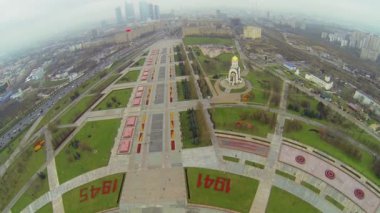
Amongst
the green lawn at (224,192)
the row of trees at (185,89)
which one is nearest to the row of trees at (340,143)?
the green lawn at (224,192)

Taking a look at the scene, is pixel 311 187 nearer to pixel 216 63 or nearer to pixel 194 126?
pixel 194 126

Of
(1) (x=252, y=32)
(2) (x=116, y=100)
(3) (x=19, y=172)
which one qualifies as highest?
(1) (x=252, y=32)

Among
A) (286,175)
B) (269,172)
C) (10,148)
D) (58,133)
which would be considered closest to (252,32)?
(269,172)

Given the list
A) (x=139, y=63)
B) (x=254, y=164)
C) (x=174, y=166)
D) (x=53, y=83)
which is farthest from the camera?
(x=53, y=83)

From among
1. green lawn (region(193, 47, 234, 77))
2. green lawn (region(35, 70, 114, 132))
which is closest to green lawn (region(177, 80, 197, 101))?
green lawn (region(193, 47, 234, 77))

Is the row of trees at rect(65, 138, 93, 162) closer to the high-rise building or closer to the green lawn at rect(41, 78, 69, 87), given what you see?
the green lawn at rect(41, 78, 69, 87)

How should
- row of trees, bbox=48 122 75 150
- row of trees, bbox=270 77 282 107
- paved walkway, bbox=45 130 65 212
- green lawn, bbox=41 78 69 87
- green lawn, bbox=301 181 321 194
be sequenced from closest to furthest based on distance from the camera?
1. green lawn, bbox=301 181 321 194
2. paved walkway, bbox=45 130 65 212
3. row of trees, bbox=48 122 75 150
4. row of trees, bbox=270 77 282 107
5. green lawn, bbox=41 78 69 87
